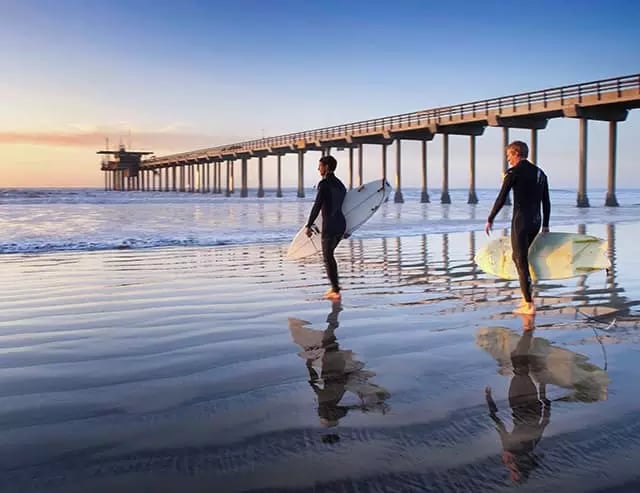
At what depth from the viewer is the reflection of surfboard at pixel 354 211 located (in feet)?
26.2

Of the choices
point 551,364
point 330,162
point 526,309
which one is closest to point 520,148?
point 526,309

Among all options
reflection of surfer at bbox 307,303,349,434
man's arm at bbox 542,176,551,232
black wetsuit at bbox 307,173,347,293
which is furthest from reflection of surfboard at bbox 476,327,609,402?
black wetsuit at bbox 307,173,347,293

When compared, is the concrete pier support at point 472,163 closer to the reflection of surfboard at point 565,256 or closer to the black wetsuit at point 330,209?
the black wetsuit at point 330,209

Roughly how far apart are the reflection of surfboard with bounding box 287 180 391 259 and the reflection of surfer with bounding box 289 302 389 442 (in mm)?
3710

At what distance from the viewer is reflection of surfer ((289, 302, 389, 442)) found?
2689 mm

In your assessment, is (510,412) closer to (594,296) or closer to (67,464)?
(67,464)

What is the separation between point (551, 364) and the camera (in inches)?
135

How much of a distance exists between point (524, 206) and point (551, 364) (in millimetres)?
1900

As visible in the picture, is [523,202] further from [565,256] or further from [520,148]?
[565,256]

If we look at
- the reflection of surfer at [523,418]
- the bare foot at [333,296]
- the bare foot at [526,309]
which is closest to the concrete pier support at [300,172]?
the bare foot at [333,296]

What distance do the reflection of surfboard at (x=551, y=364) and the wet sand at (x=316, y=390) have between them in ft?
0.06

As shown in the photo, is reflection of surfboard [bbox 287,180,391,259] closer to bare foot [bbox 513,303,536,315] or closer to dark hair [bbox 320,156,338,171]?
dark hair [bbox 320,156,338,171]

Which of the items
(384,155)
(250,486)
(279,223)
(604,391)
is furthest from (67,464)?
(384,155)

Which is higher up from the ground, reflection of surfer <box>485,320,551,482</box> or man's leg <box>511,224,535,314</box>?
man's leg <box>511,224,535,314</box>
